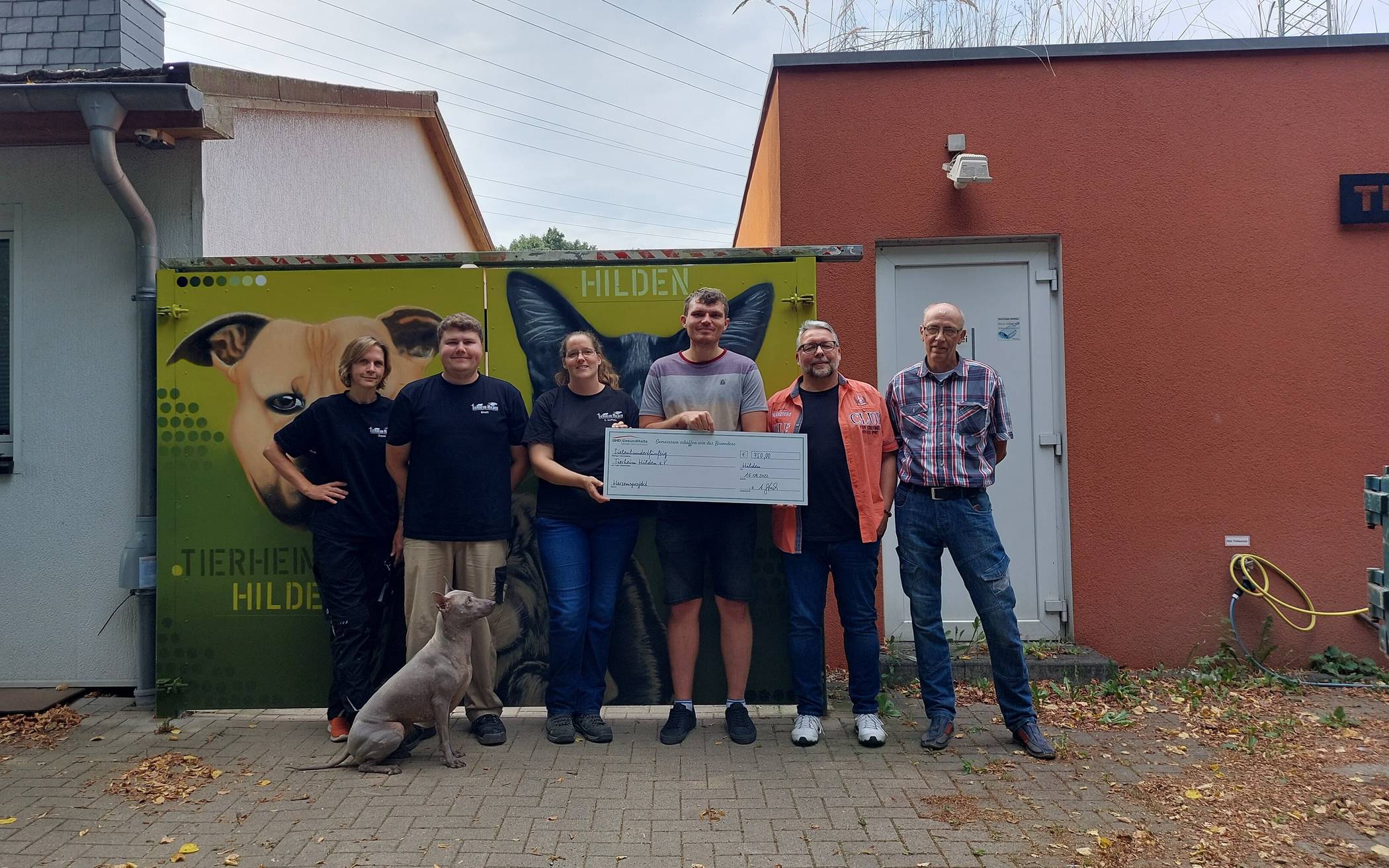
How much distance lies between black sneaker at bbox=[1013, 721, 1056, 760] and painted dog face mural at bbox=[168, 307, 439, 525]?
3.62 m

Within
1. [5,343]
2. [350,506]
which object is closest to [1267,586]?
[350,506]

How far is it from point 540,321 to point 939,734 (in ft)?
9.72

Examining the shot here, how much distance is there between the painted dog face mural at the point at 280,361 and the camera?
532cm

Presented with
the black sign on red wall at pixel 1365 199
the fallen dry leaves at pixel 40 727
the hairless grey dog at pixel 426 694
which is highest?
the black sign on red wall at pixel 1365 199

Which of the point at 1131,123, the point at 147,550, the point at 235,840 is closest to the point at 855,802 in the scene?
the point at 235,840

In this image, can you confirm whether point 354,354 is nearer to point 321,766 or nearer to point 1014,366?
point 321,766

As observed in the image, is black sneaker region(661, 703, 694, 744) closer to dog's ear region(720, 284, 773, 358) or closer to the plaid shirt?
the plaid shirt

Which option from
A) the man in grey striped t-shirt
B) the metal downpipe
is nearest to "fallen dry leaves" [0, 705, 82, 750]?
the metal downpipe

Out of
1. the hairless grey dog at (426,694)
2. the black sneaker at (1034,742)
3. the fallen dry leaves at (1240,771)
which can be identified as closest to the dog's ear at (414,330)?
the hairless grey dog at (426,694)

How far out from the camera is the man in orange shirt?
4.80 m

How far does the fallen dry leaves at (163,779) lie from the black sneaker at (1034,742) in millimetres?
3811

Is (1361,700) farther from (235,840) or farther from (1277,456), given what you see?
(235,840)

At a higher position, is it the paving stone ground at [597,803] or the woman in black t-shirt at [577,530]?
the woman in black t-shirt at [577,530]

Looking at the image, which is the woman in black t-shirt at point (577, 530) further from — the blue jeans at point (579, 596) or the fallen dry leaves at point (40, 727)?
the fallen dry leaves at point (40, 727)
